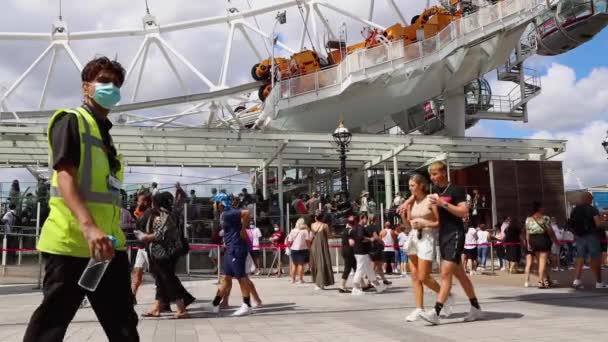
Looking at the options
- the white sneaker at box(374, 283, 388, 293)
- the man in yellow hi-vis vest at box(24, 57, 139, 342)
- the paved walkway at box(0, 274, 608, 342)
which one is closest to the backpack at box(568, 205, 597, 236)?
the paved walkway at box(0, 274, 608, 342)

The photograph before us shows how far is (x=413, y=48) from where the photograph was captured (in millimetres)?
27234

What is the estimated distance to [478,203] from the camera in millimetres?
23922

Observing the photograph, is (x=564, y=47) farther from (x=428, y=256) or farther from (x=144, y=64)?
(x=428, y=256)

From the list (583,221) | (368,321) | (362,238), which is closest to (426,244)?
(368,321)

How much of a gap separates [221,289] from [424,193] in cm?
325

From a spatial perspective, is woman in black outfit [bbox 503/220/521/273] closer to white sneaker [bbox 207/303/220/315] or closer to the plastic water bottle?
white sneaker [bbox 207/303/220/315]

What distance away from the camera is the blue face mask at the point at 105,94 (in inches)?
124

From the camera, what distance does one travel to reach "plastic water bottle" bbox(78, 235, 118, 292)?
281 centimetres

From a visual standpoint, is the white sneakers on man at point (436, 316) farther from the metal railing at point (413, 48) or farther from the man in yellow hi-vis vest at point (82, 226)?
the metal railing at point (413, 48)

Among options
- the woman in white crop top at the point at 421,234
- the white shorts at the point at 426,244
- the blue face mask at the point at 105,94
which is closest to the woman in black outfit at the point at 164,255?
the woman in white crop top at the point at 421,234

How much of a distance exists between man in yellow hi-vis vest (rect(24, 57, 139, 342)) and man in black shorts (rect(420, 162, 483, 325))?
4.30 metres

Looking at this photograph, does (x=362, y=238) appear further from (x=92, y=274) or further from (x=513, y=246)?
(x=92, y=274)

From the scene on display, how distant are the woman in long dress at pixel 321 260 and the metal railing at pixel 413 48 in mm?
15864

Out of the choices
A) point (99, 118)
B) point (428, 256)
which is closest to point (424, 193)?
point (428, 256)
